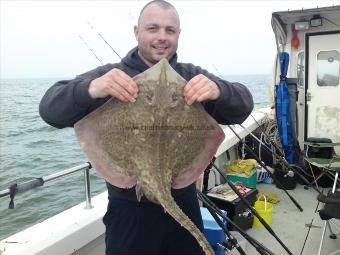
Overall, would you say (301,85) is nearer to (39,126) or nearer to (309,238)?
(309,238)

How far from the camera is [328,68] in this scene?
294 inches

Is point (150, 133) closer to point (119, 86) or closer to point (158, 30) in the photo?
point (119, 86)

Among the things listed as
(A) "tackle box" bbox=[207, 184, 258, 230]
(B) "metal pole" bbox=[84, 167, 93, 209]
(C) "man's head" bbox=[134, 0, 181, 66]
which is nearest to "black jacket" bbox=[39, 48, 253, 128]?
(C) "man's head" bbox=[134, 0, 181, 66]

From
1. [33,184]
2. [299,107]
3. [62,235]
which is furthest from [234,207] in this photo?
[299,107]

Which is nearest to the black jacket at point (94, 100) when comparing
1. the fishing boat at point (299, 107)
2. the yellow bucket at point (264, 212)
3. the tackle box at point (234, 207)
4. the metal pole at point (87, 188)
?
the metal pole at point (87, 188)

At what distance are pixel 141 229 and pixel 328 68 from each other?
247 inches

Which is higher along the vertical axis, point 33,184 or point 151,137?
point 151,137

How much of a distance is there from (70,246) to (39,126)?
53.9 ft

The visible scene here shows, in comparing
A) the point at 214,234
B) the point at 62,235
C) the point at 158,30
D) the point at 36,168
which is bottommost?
the point at 36,168

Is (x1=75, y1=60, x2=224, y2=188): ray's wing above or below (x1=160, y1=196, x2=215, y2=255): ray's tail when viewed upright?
above

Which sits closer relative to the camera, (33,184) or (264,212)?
(33,184)

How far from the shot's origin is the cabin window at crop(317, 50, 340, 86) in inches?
291

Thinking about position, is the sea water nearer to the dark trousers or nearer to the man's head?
the dark trousers

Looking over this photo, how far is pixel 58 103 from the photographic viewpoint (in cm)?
217
